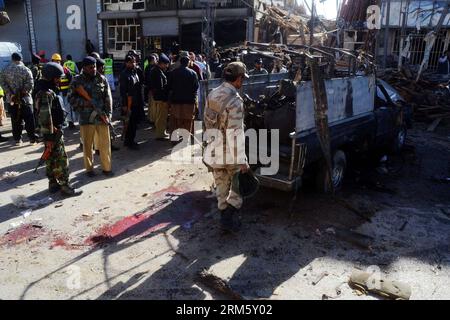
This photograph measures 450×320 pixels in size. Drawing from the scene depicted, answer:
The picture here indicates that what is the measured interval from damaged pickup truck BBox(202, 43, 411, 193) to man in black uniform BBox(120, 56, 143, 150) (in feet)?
8.45

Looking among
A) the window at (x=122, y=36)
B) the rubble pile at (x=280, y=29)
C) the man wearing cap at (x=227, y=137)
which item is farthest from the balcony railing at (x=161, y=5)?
the man wearing cap at (x=227, y=137)

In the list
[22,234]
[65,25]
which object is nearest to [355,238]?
[22,234]

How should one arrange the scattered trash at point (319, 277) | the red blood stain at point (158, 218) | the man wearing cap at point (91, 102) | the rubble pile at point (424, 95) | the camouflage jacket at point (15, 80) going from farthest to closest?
1. the rubble pile at point (424, 95)
2. the camouflage jacket at point (15, 80)
3. the man wearing cap at point (91, 102)
4. the red blood stain at point (158, 218)
5. the scattered trash at point (319, 277)

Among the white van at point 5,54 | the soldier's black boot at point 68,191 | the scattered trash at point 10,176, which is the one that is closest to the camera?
the soldier's black boot at point 68,191

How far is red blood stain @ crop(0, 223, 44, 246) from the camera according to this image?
14.6 ft

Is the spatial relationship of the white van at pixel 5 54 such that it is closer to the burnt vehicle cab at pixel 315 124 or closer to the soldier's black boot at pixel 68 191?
the soldier's black boot at pixel 68 191

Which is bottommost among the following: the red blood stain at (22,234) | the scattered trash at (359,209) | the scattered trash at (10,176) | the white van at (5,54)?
the red blood stain at (22,234)

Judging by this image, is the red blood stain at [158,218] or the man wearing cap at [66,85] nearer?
the red blood stain at [158,218]

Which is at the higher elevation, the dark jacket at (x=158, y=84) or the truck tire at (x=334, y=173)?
the dark jacket at (x=158, y=84)

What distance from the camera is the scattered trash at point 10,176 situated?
6375 mm

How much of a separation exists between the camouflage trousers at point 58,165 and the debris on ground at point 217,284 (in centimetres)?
289
